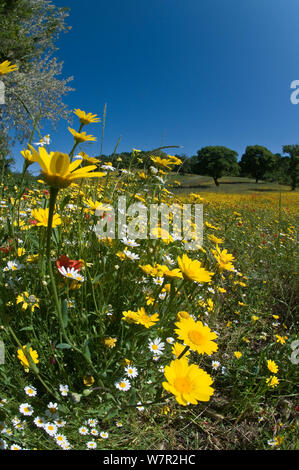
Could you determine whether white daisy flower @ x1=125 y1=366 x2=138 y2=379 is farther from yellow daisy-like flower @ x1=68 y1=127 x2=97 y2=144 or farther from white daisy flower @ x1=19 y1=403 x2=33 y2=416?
yellow daisy-like flower @ x1=68 y1=127 x2=97 y2=144

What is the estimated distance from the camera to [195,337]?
0.87 meters

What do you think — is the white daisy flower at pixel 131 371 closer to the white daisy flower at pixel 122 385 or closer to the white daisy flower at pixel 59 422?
the white daisy flower at pixel 122 385

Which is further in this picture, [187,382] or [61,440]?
[61,440]

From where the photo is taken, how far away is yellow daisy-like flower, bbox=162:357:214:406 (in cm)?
75

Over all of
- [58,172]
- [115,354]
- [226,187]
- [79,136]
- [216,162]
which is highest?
[216,162]

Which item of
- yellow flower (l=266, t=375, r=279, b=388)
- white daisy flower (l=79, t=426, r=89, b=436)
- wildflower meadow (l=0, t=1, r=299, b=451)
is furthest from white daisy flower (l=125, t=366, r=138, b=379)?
yellow flower (l=266, t=375, r=279, b=388)

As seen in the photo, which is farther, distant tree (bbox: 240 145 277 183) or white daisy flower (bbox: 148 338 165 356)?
distant tree (bbox: 240 145 277 183)

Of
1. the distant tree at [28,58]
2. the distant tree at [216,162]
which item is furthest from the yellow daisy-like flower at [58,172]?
the distant tree at [216,162]

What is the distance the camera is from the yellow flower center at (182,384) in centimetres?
77

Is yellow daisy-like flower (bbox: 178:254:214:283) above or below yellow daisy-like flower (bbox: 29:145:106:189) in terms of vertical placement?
below

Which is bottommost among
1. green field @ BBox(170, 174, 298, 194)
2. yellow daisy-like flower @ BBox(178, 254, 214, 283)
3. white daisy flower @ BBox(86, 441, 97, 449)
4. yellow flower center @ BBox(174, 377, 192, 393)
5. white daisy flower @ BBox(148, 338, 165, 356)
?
white daisy flower @ BBox(86, 441, 97, 449)

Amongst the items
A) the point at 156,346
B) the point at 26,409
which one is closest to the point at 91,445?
the point at 26,409

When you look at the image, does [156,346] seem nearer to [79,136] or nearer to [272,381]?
[272,381]

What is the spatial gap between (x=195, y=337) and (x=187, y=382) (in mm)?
136
